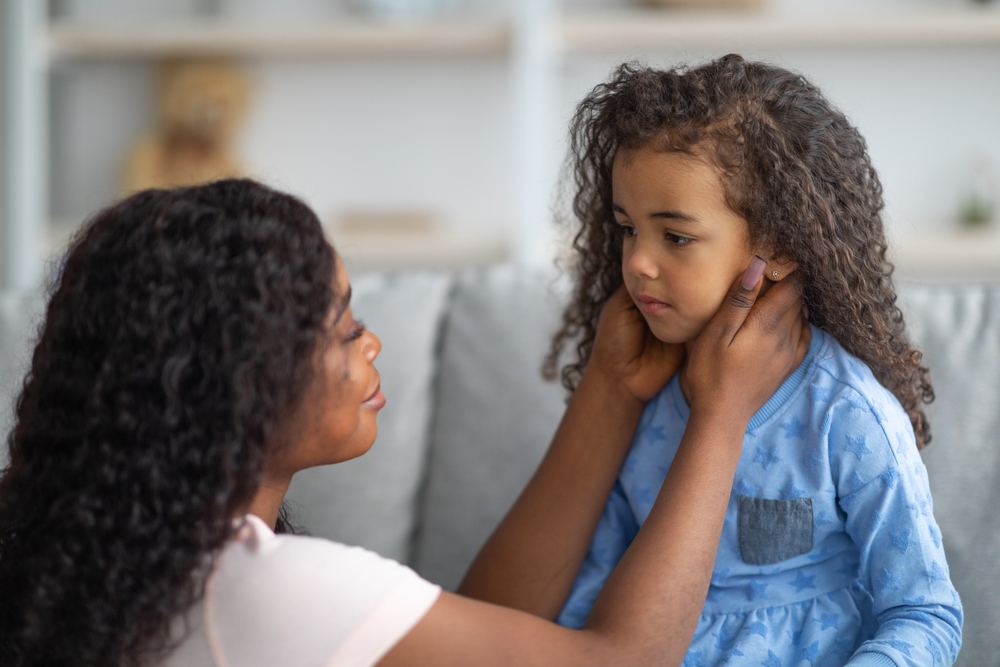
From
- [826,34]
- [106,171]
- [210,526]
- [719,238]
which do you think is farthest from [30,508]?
[106,171]

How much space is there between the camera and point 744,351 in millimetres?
1178

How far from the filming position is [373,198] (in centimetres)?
358

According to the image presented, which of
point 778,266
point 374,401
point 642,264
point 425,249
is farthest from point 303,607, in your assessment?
point 425,249

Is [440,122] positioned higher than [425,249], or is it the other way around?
[440,122]

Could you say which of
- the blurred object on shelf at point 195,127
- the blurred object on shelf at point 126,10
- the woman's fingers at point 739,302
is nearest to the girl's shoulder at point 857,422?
the woman's fingers at point 739,302

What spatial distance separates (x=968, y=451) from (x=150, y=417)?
97cm

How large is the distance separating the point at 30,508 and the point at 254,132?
2.74 m

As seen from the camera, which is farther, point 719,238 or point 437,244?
point 437,244

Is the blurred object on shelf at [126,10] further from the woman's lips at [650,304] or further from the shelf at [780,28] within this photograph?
the woman's lips at [650,304]

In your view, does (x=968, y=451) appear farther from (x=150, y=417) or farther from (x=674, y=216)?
(x=150, y=417)

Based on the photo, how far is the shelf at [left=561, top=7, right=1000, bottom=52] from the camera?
3.00 m

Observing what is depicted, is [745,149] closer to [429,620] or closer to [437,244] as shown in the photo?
[429,620]

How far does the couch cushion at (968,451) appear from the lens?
1.36 metres

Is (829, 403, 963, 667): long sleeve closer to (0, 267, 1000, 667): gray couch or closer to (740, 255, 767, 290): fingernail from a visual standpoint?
(740, 255, 767, 290): fingernail
